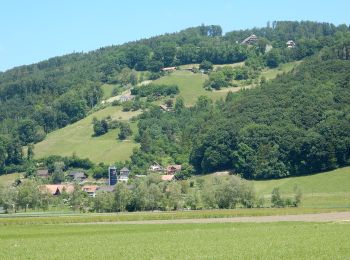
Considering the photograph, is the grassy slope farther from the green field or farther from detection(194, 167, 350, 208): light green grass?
the green field

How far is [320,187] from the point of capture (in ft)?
510

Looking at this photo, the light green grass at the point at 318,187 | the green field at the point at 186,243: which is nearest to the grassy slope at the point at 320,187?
the light green grass at the point at 318,187

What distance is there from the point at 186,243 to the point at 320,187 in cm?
9805

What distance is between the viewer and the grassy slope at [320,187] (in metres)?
138

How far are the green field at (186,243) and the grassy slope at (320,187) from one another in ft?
184

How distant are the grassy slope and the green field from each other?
56161 mm

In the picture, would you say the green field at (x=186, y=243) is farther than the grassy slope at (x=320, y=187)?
No

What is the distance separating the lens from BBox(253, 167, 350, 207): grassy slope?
13850cm

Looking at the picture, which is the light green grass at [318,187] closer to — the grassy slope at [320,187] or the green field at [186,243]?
the grassy slope at [320,187]

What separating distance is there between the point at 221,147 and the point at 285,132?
50.5 feet

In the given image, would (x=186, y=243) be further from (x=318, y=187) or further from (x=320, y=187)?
(x=318, y=187)

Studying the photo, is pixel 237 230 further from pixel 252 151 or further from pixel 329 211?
pixel 252 151

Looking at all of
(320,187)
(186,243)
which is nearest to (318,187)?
(320,187)

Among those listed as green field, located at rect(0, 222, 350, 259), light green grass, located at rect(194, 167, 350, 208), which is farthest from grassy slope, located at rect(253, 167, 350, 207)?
green field, located at rect(0, 222, 350, 259)
